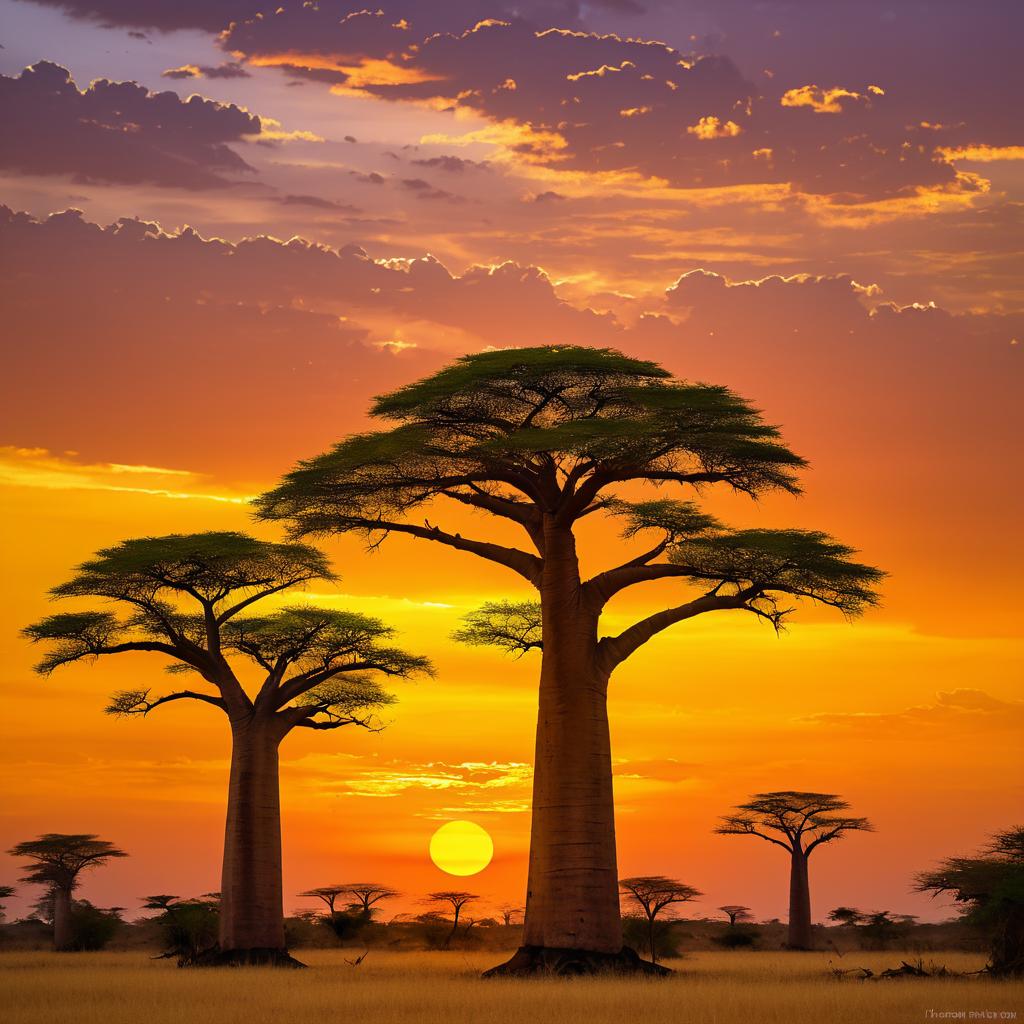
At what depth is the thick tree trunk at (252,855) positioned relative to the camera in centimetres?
2852

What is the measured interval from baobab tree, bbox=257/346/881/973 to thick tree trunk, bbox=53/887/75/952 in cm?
2556

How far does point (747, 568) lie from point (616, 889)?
20.1ft

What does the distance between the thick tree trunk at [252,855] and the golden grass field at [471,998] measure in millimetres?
1506

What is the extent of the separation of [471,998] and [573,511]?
325 inches

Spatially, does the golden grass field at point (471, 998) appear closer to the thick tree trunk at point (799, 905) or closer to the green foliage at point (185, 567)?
the green foliage at point (185, 567)

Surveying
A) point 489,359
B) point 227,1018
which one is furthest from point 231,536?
point 227,1018

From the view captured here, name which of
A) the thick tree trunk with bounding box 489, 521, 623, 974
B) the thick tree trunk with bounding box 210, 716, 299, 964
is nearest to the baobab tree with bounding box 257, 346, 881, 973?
the thick tree trunk with bounding box 489, 521, 623, 974

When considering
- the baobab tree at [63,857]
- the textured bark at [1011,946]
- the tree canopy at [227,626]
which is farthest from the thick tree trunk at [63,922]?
the textured bark at [1011,946]

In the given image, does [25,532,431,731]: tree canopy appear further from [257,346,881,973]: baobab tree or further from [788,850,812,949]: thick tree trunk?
[788,850,812,949]: thick tree trunk

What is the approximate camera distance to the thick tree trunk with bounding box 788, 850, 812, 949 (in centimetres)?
4616

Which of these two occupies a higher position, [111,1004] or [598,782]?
[598,782]

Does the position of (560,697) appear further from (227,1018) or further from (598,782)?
(227,1018)

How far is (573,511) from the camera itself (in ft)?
78.0

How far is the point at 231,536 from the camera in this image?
29.7m
